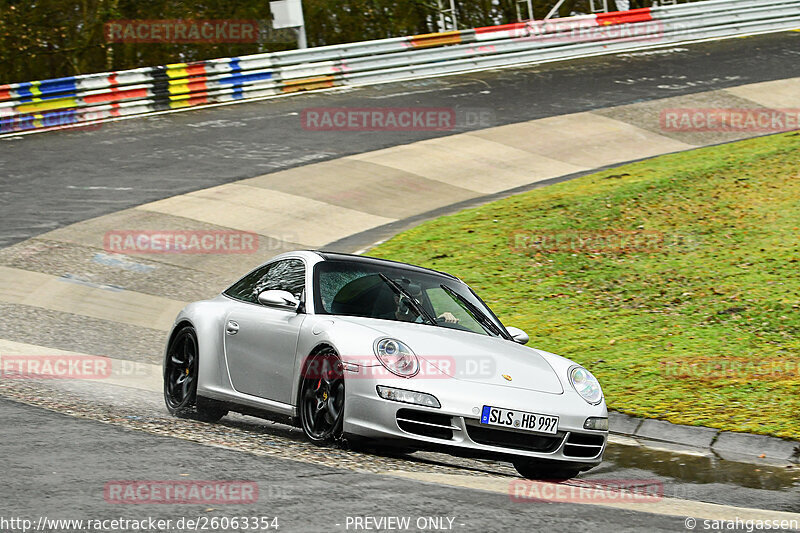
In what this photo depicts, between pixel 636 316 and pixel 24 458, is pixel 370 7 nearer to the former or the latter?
pixel 636 316

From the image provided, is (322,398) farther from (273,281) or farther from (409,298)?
(273,281)

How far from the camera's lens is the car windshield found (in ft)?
23.9

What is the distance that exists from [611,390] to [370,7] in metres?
23.9

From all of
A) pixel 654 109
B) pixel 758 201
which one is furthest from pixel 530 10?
pixel 758 201

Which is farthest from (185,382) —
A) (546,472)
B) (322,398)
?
(546,472)

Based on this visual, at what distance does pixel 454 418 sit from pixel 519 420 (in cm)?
41

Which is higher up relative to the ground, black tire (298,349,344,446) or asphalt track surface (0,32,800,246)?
asphalt track surface (0,32,800,246)

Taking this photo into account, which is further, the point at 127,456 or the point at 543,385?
the point at 543,385

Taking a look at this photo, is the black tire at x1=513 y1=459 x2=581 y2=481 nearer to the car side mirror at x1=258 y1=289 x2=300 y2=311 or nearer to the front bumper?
the front bumper

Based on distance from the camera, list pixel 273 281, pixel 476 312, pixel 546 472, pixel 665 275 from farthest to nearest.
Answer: pixel 665 275, pixel 273 281, pixel 476 312, pixel 546 472

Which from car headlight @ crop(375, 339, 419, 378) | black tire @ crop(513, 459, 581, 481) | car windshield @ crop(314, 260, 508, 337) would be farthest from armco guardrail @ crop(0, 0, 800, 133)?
black tire @ crop(513, 459, 581, 481)

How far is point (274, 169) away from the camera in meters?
19.9

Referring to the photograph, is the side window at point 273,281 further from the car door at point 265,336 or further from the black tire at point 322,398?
the black tire at point 322,398

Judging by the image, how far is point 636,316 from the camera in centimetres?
1156
